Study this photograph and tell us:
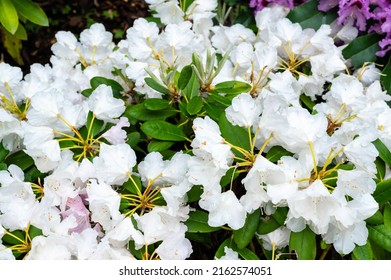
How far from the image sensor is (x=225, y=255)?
1.45 metres

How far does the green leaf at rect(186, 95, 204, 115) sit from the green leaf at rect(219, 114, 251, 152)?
0.30 feet

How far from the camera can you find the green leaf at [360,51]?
6.75 ft

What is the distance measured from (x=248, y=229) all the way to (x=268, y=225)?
0.05 m

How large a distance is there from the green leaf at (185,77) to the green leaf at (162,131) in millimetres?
114

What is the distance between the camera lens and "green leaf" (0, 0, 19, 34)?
2.57 metres

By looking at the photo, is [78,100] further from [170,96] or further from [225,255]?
[225,255]

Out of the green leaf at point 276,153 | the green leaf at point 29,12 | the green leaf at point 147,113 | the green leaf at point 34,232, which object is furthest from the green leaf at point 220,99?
the green leaf at point 29,12

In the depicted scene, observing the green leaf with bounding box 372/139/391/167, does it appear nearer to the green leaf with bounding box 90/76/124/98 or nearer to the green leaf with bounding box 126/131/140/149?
the green leaf with bounding box 126/131/140/149

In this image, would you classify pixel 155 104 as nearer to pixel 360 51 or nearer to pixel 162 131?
pixel 162 131

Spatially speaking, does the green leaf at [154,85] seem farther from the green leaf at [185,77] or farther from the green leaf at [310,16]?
the green leaf at [310,16]

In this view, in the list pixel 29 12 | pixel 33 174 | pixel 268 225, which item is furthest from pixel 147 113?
pixel 29 12

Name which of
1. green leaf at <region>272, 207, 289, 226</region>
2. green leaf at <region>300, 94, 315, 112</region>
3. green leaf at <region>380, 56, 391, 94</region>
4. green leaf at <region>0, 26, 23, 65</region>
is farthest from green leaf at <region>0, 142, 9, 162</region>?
green leaf at <region>0, 26, 23, 65</region>

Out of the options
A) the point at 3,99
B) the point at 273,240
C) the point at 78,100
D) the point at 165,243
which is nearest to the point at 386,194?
the point at 273,240

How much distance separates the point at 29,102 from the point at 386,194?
40.3 inches
